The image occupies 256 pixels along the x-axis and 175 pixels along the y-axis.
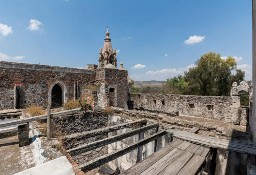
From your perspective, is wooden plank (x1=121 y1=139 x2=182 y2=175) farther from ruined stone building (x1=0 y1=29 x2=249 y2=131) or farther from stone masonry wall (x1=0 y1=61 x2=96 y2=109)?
stone masonry wall (x1=0 y1=61 x2=96 y2=109)

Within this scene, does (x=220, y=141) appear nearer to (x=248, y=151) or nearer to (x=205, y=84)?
(x=248, y=151)

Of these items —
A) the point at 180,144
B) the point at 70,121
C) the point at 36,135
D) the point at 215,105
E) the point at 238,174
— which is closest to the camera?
the point at 180,144

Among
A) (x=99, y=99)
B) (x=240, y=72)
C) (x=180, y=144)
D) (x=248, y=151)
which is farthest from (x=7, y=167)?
(x=240, y=72)

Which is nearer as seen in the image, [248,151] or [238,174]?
[248,151]

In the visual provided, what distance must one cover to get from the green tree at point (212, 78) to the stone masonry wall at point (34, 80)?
19347 millimetres

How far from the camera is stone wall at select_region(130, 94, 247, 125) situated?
45.8 feet

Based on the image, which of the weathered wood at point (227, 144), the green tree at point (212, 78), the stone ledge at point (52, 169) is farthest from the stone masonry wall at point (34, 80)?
the green tree at point (212, 78)

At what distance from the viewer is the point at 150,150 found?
7.68 meters

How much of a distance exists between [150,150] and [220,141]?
12.0 feet

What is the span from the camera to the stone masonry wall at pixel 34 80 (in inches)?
479

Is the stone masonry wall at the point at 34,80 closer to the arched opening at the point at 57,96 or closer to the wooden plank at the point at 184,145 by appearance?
the arched opening at the point at 57,96

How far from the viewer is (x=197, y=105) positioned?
52.8 feet

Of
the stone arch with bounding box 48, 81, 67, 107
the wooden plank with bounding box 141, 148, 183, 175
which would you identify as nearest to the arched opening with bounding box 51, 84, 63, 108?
the stone arch with bounding box 48, 81, 67, 107

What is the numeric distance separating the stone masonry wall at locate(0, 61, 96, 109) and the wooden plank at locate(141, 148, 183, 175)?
12.7 meters
